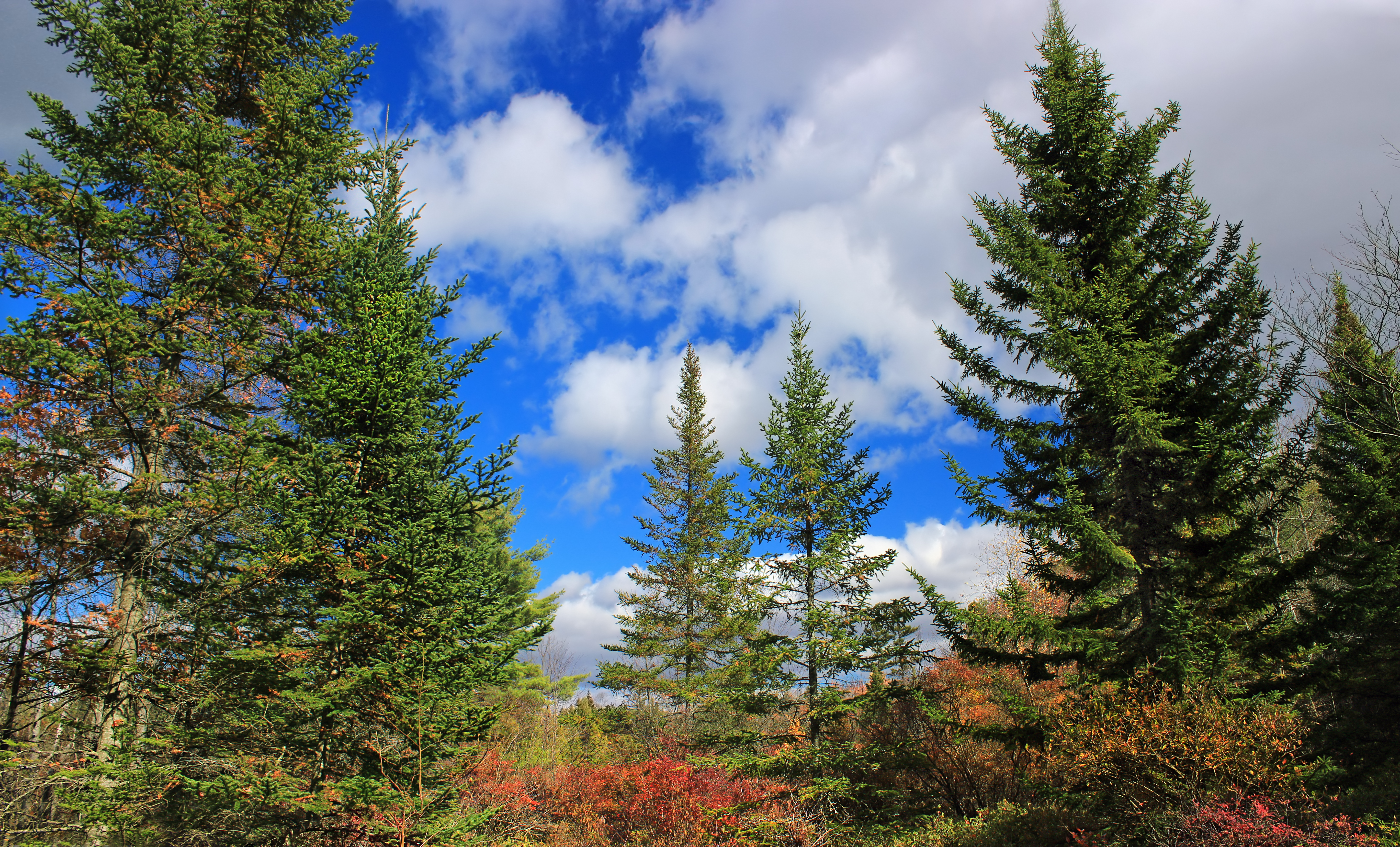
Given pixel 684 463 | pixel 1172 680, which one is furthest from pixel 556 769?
pixel 1172 680

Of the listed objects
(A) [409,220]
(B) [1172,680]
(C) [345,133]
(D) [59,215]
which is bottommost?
(B) [1172,680]

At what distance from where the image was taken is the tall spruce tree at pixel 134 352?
26.1 feet

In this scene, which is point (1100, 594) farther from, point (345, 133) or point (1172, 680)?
point (345, 133)

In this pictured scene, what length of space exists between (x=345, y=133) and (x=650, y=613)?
18.6m

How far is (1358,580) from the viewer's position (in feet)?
29.5

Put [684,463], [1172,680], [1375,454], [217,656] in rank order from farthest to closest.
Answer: [684,463], [1375,454], [1172,680], [217,656]

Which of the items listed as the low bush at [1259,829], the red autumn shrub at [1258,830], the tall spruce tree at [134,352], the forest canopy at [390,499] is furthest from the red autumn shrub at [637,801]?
the red autumn shrub at [1258,830]

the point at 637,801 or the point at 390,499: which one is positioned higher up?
the point at 390,499

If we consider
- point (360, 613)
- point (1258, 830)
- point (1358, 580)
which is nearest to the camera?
point (1258, 830)

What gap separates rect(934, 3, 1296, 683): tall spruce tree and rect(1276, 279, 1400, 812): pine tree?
861 millimetres

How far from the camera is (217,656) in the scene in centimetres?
830

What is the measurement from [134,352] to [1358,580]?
57.2 ft

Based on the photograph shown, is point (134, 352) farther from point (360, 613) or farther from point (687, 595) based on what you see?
point (687, 595)

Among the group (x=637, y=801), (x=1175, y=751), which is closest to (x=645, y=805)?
(x=637, y=801)
